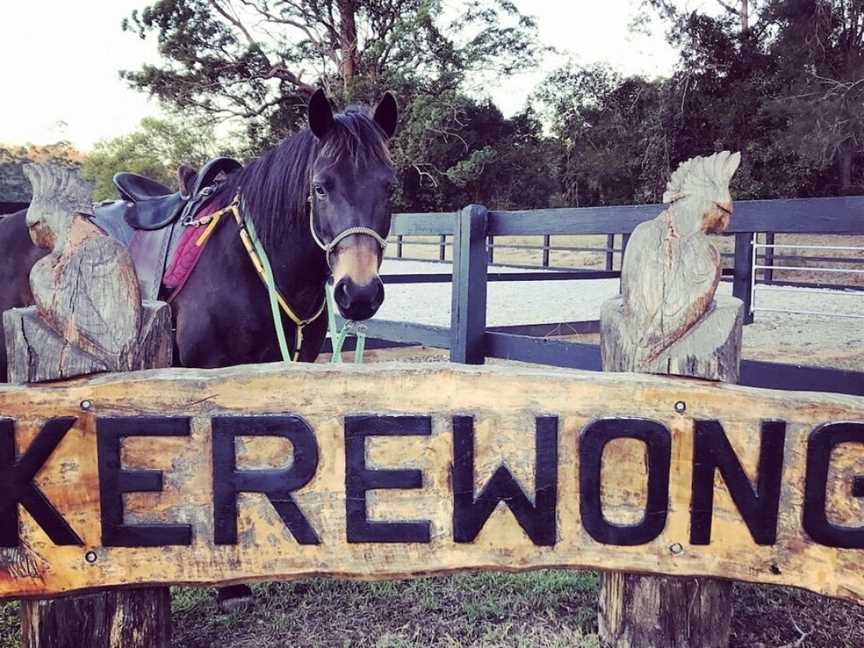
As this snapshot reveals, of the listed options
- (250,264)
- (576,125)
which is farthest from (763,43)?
(250,264)

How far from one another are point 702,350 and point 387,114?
1.62m

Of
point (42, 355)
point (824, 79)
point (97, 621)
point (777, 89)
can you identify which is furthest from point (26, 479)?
point (777, 89)

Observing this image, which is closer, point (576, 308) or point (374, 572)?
point (374, 572)

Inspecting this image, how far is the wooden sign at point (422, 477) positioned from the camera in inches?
52.1

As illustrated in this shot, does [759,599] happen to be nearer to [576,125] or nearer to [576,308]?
[576,308]

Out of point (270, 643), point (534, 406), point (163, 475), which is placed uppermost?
point (534, 406)

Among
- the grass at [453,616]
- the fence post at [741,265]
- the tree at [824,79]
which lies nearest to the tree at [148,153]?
the tree at [824,79]

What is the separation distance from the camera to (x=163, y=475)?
1.35 metres

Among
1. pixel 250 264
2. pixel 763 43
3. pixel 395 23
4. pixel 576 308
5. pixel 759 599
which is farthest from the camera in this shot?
pixel 395 23

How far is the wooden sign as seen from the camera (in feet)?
4.34

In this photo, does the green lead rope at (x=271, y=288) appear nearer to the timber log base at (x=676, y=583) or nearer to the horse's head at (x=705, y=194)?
the timber log base at (x=676, y=583)

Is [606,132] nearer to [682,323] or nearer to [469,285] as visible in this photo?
[469,285]

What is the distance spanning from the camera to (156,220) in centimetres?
283

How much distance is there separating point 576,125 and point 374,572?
78.5 ft
